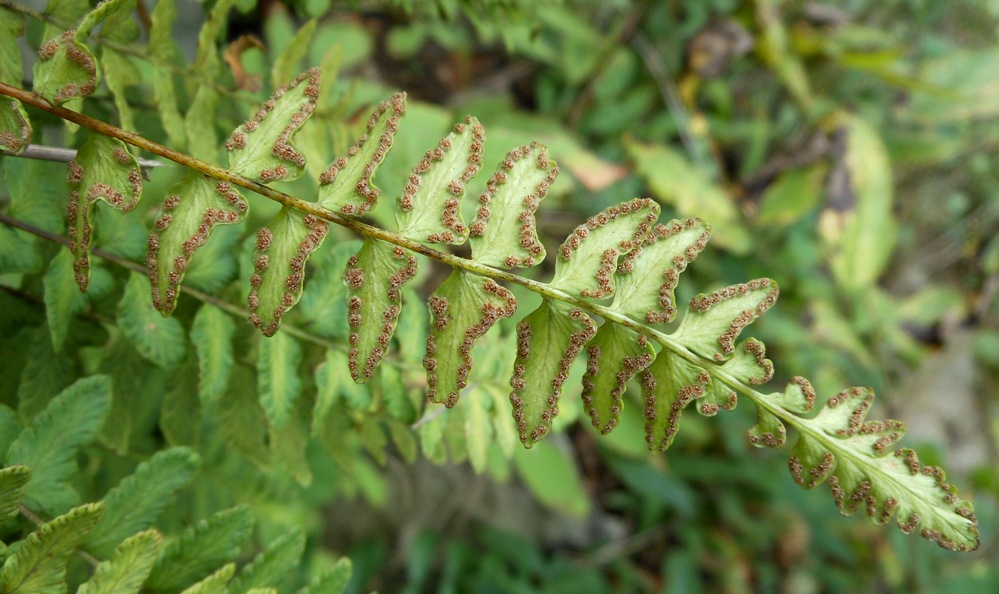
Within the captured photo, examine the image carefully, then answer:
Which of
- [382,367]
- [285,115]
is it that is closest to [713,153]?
[382,367]

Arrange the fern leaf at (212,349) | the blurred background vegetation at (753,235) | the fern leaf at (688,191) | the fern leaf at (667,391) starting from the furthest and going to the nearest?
the fern leaf at (688,191) → the blurred background vegetation at (753,235) → the fern leaf at (212,349) → the fern leaf at (667,391)

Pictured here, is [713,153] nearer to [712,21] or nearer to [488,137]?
[712,21]

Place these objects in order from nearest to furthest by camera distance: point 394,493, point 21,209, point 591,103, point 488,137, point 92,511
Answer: point 92,511
point 21,209
point 488,137
point 394,493
point 591,103

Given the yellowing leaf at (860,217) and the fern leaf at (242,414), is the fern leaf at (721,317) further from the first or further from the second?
the yellowing leaf at (860,217)

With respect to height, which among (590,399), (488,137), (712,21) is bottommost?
(590,399)

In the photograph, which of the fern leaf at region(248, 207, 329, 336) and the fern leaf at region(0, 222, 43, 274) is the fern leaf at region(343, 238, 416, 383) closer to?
the fern leaf at region(248, 207, 329, 336)

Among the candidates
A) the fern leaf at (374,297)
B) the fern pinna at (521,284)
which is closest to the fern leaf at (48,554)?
the fern pinna at (521,284)

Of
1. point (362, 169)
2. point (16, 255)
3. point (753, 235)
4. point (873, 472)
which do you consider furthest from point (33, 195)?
point (753, 235)
